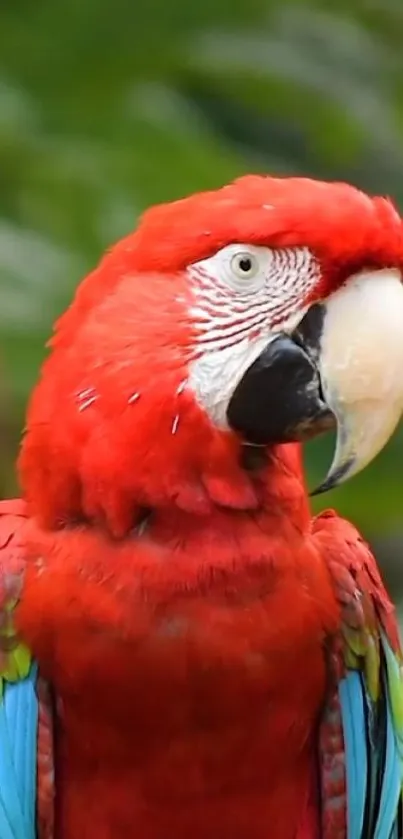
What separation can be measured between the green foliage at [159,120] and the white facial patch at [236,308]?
1.40ft

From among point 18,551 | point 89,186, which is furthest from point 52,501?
point 89,186

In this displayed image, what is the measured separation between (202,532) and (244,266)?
0.56ft

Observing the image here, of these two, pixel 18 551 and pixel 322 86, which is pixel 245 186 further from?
pixel 322 86

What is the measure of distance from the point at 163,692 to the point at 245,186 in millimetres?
328

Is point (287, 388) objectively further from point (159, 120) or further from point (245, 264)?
point (159, 120)

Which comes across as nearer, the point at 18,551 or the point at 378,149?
the point at 18,551

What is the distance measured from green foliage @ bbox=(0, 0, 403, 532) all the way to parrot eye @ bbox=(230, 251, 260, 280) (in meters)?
0.45

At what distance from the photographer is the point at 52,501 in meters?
0.92

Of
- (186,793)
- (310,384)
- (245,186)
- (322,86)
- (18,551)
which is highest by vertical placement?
(322,86)

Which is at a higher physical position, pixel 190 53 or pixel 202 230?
pixel 190 53

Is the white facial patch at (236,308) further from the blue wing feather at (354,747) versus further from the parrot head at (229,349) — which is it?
the blue wing feather at (354,747)

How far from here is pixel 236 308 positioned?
2.82ft

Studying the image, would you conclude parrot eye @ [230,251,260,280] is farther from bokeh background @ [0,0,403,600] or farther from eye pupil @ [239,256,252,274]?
bokeh background @ [0,0,403,600]

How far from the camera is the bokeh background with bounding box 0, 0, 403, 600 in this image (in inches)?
52.5
